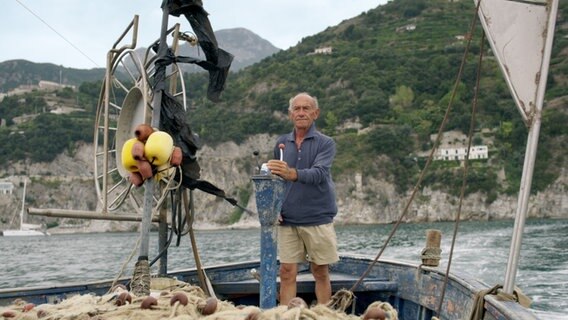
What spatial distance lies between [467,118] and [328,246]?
331 ft

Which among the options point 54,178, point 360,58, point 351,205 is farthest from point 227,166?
point 360,58

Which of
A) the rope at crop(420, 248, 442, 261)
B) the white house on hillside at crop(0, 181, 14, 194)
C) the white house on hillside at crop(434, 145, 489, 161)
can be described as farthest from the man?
the white house on hillside at crop(0, 181, 14, 194)

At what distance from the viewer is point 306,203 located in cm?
432

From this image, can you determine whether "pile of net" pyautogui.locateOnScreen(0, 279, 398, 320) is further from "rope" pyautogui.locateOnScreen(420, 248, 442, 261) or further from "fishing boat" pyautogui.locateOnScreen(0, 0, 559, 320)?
"rope" pyautogui.locateOnScreen(420, 248, 442, 261)

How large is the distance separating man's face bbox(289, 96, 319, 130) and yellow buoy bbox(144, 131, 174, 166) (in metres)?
1.06

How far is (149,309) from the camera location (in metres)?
2.96

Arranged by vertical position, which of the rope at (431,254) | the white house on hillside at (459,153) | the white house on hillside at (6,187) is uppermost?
the white house on hillside at (459,153)

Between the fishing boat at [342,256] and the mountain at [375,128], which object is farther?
the mountain at [375,128]

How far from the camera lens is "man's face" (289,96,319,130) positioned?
430 centimetres

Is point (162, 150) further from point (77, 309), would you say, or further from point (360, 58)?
point (360, 58)

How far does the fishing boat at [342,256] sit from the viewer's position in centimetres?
314

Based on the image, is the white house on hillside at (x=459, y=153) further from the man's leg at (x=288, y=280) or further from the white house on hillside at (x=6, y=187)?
the man's leg at (x=288, y=280)

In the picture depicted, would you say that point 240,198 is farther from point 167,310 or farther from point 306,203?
point 167,310

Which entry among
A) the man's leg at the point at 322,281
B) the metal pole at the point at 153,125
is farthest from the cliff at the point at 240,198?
the metal pole at the point at 153,125
